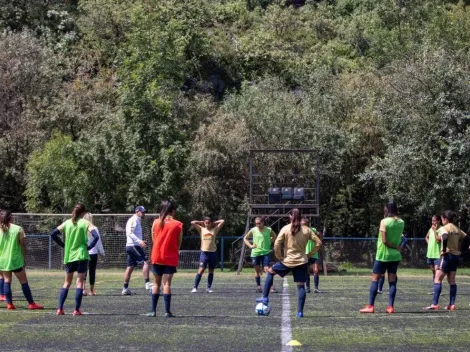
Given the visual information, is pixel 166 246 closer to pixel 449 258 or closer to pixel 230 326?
pixel 230 326

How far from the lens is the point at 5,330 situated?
1304cm

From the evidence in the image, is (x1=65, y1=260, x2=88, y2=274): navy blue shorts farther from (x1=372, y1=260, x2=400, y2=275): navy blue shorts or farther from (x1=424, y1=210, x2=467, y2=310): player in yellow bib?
(x1=424, y1=210, x2=467, y2=310): player in yellow bib

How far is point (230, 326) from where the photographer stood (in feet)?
44.4

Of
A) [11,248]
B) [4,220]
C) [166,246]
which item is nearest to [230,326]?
[166,246]

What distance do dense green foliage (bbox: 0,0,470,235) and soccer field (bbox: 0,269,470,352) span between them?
62.6 feet

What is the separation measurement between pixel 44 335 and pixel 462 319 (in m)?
7.04

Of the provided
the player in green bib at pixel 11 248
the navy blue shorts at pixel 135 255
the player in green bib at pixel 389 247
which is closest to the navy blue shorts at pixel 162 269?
the player in green bib at pixel 11 248

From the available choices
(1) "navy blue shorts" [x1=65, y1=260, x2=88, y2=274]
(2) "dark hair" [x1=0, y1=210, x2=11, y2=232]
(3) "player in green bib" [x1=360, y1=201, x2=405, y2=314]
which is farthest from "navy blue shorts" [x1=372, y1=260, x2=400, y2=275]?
(2) "dark hair" [x1=0, y1=210, x2=11, y2=232]

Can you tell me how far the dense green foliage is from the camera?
3888 centimetres

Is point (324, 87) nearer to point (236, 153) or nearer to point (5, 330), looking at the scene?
point (236, 153)

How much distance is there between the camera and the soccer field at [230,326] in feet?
37.9

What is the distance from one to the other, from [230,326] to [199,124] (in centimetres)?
3014

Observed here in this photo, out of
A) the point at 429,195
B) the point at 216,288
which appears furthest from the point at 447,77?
the point at 216,288

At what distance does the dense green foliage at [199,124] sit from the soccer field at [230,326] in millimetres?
19077
